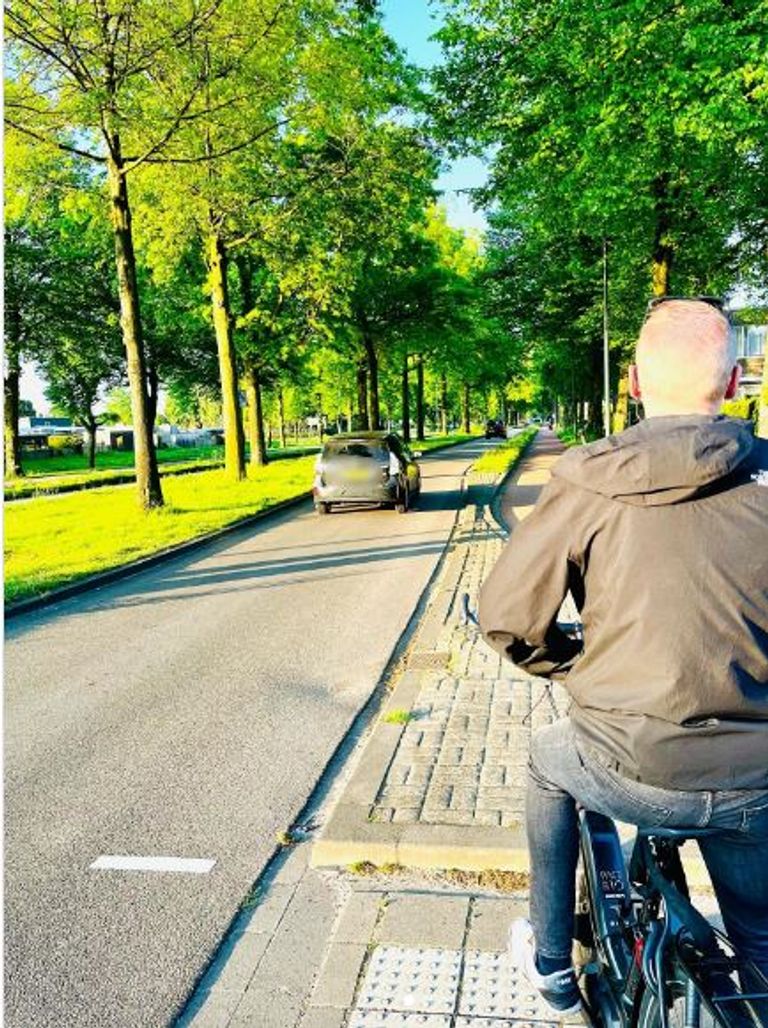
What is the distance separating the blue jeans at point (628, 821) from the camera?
5.81ft

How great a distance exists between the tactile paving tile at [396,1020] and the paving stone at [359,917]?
1.24 ft

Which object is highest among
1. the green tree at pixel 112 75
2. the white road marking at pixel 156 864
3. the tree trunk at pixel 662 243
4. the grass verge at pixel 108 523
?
the green tree at pixel 112 75

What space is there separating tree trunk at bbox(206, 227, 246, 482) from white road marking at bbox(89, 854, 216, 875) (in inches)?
766

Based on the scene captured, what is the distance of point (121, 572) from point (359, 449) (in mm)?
6301

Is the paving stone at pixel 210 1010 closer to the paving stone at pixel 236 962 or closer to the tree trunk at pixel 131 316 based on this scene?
the paving stone at pixel 236 962

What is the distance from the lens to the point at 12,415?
32.9 metres

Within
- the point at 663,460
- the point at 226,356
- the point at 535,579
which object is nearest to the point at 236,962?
the point at 535,579

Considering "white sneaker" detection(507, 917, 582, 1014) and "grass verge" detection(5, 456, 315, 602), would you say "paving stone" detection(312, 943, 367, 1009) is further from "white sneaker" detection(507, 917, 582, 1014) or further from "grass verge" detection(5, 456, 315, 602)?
"grass verge" detection(5, 456, 315, 602)

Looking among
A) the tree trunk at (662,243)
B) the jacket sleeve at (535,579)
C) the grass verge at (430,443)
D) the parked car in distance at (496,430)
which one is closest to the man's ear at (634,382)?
the jacket sleeve at (535,579)

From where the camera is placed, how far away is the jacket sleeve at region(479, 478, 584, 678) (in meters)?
1.85

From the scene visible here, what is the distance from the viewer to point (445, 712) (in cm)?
538

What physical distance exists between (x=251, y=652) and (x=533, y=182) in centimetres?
1232

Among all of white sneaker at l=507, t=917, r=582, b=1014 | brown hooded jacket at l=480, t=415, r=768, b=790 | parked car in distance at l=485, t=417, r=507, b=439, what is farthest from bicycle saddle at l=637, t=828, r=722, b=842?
parked car in distance at l=485, t=417, r=507, b=439

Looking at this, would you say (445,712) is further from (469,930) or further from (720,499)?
(720,499)
